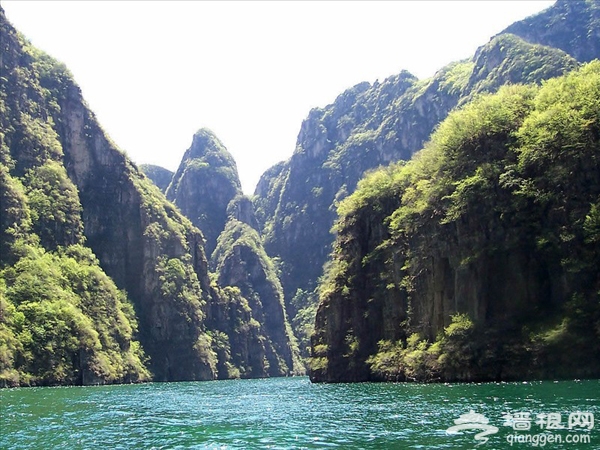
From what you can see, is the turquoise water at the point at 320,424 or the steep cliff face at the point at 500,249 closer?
the turquoise water at the point at 320,424

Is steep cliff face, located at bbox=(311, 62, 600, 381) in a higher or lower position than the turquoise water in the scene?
higher

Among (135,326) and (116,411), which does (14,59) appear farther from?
(116,411)

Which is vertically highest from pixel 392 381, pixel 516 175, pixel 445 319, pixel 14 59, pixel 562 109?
pixel 14 59

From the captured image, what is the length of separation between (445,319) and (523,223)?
50.0 ft

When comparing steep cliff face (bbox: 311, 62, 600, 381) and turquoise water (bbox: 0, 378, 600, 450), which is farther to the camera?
steep cliff face (bbox: 311, 62, 600, 381)

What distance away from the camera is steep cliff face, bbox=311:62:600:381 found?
6938cm

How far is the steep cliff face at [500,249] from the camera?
69.4m

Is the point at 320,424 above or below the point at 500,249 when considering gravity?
below

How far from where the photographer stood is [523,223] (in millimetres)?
76312

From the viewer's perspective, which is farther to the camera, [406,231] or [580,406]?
[406,231]

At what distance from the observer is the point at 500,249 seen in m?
77.2

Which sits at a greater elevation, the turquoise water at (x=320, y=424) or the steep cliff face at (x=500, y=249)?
the steep cliff face at (x=500, y=249)

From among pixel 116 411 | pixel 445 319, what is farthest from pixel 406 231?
pixel 116 411

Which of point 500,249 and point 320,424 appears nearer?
point 320,424
